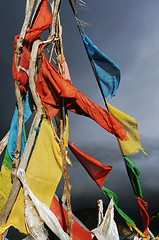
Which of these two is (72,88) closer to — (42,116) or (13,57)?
(42,116)

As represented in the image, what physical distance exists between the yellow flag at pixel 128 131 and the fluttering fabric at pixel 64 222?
1671mm

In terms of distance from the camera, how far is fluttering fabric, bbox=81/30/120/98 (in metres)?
5.68

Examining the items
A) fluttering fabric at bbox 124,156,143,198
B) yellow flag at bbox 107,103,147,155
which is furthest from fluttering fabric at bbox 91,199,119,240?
yellow flag at bbox 107,103,147,155

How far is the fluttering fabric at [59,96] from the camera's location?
4.64m

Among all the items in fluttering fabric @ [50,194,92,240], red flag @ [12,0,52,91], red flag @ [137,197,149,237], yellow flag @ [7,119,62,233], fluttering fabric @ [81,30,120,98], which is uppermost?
red flag @ [12,0,52,91]

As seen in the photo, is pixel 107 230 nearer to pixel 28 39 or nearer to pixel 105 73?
pixel 105 73

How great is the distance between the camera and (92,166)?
199 inches

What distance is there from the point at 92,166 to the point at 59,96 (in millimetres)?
1396

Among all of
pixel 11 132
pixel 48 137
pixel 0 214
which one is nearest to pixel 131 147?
pixel 48 137

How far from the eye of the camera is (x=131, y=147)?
5.48m

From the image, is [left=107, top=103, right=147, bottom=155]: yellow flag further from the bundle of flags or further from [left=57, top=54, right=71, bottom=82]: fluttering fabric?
[left=57, top=54, right=71, bottom=82]: fluttering fabric

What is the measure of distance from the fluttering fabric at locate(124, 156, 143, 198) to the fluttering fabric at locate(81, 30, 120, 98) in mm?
1417

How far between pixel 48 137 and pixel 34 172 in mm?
566

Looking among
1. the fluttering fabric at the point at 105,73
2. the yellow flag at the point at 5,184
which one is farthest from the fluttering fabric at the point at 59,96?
the yellow flag at the point at 5,184
